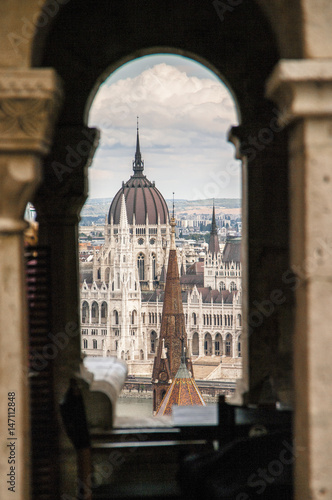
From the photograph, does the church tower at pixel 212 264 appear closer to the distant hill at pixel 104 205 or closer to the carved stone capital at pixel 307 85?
the distant hill at pixel 104 205

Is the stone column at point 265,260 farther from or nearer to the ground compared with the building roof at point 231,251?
nearer to the ground

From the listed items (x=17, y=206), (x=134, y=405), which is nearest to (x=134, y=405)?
(x=134, y=405)

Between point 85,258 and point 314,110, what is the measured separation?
6613cm

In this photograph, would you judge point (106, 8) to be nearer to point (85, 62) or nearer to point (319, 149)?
point (85, 62)

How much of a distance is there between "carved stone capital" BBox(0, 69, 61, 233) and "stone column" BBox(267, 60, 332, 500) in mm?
590

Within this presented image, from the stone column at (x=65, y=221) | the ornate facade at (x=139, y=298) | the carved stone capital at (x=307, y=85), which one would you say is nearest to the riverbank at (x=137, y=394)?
the ornate facade at (x=139, y=298)

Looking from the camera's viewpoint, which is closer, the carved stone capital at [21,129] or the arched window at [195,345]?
the carved stone capital at [21,129]

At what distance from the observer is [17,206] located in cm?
184

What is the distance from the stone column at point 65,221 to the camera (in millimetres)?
3674

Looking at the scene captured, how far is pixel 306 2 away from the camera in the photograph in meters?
1.72

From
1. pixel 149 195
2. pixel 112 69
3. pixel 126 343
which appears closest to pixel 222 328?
pixel 126 343

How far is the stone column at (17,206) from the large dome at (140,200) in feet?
197

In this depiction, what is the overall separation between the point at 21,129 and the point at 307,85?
732 mm

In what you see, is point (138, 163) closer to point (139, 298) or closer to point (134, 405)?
point (139, 298)
